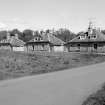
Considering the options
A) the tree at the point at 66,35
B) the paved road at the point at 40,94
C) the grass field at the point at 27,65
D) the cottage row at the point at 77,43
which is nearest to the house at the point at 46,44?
the cottage row at the point at 77,43

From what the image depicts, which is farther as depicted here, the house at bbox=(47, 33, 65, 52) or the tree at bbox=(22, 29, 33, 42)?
the tree at bbox=(22, 29, 33, 42)

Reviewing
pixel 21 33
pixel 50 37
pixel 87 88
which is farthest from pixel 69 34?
pixel 87 88

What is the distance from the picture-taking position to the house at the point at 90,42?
43406 millimetres

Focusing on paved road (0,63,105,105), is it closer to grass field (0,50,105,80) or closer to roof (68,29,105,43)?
grass field (0,50,105,80)

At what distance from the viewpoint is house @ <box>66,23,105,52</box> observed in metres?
43.4

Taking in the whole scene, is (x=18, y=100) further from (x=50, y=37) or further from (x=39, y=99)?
(x=50, y=37)

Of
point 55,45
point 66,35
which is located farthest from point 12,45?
point 66,35

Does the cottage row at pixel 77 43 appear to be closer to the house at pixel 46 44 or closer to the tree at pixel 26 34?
the house at pixel 46 44

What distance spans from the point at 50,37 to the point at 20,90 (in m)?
42.9

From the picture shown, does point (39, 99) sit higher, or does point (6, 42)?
point (6, 42)

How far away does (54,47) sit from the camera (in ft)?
163

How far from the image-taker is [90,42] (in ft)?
146

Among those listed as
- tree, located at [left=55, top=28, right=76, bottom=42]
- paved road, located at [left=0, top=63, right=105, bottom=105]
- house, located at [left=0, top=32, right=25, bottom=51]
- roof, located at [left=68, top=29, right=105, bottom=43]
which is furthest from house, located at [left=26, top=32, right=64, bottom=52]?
paved road, located at [left=0, top=63, right=105, bottom=105]

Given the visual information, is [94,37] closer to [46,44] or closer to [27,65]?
[46,44]
